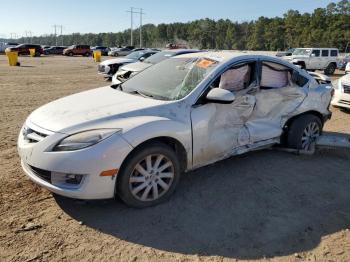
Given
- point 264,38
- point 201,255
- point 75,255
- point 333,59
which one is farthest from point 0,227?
point 264,38

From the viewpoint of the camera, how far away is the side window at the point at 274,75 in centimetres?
504

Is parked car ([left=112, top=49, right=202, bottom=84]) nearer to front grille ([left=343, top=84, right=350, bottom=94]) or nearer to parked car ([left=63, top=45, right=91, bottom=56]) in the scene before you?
front grille ([left=343, top=84, right=350, bottom=94])

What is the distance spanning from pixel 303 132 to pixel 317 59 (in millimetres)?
19927

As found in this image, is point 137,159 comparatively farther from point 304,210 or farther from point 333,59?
point 333,59

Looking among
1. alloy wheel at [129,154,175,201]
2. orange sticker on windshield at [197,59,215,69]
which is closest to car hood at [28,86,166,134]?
alloy wheel at [129,154,175,201]

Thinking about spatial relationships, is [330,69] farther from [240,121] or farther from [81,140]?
[81,140]

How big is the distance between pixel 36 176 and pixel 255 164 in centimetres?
296

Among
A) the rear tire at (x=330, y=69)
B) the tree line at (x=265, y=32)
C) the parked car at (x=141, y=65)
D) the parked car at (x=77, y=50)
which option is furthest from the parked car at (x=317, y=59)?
the tree line at (x=265, y=32)

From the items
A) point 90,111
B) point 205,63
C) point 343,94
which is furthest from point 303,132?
point 343,94

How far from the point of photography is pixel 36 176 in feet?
11.9

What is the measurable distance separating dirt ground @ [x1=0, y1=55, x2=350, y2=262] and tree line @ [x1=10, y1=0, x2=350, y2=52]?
3026 inches

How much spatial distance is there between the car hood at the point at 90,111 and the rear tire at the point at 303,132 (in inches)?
94.0

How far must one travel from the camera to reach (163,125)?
380 cm

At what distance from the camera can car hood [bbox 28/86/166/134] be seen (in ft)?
11.8
